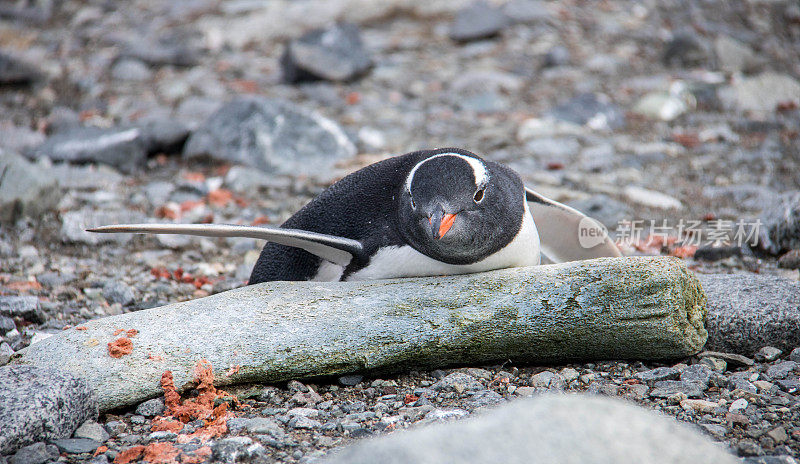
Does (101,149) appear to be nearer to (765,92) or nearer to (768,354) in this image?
(768,354)

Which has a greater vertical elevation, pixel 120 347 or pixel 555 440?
pixel 555 440

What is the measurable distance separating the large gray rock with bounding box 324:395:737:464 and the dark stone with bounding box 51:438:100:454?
105 cm

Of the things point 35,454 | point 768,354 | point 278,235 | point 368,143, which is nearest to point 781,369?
point 768,354

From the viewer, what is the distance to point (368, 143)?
5.98m

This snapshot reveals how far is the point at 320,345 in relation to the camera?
2.67 m

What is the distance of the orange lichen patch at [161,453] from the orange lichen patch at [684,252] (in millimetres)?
2886

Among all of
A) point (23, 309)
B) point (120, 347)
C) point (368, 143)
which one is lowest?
point (368, 143)

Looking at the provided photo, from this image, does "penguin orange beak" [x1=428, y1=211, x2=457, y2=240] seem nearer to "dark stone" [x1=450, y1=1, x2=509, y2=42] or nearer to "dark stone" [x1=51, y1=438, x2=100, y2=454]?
"dark stone" [x1=51, y1=438, x2=100, y2=454]

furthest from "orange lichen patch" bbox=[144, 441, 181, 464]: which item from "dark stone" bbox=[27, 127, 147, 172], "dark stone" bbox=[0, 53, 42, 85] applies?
"dark stone" bbox=[0, 53, 42, 85]

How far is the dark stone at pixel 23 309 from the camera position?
3.21m

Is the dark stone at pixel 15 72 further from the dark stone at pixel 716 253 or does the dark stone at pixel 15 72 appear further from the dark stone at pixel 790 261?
the dark stone at pixel 790 261

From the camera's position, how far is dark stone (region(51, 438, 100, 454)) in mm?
2252

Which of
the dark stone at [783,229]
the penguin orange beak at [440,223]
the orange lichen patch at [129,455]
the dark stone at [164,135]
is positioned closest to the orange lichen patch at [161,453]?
the orange lichen patch at [129,455]

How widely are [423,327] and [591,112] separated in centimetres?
431
